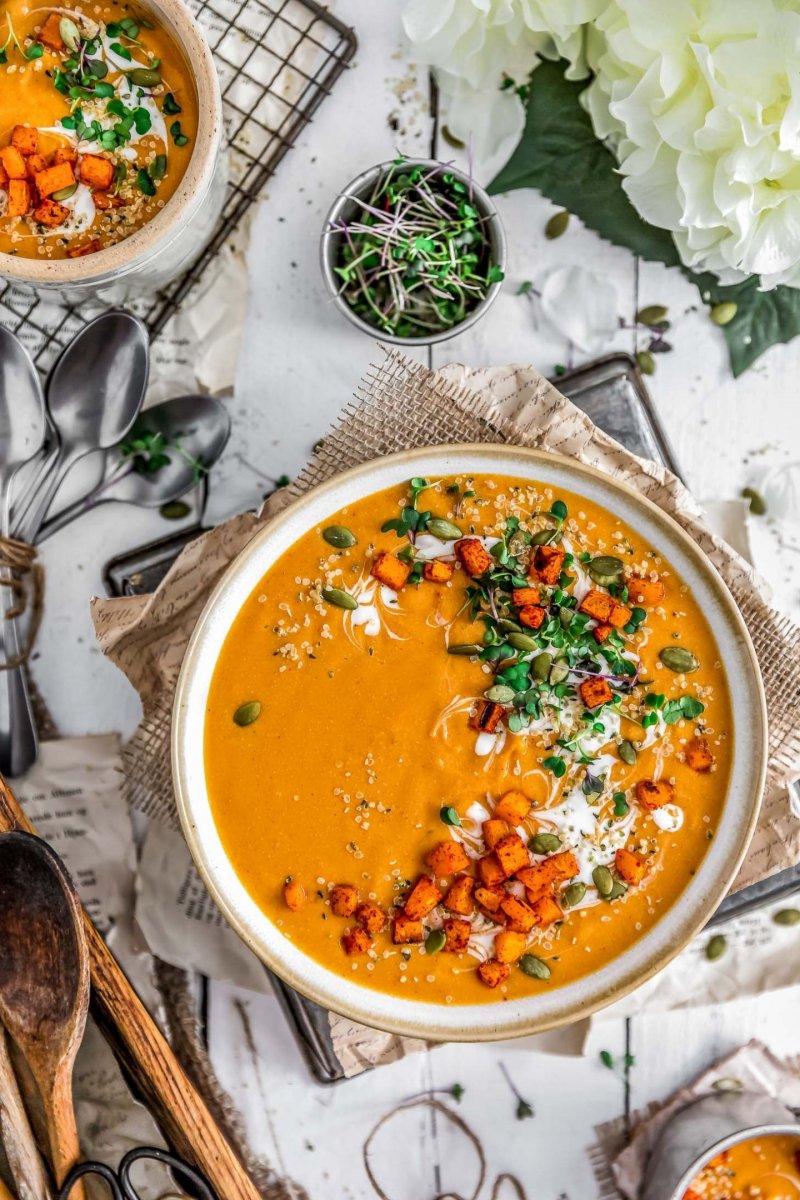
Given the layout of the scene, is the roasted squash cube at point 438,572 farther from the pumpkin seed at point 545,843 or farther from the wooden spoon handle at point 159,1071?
the wooden spoon handle at point 159,1071

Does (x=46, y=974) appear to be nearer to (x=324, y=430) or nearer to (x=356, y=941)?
(x=356, y=941)

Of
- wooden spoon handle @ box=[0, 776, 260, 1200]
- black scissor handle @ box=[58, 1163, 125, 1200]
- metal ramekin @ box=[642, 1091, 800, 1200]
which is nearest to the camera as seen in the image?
black scissor handle @ box=[58, 1163, 125, 1200]

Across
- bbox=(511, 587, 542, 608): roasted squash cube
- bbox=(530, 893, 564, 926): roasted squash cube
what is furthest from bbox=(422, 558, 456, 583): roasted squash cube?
bbox=(530, 893, 564, 926): roasted squash cube

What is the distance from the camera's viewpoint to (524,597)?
70.7 inches

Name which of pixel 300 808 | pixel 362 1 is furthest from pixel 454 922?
pixel 362 1

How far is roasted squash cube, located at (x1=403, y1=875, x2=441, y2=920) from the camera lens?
1803mm

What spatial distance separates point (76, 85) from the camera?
6.35 ft

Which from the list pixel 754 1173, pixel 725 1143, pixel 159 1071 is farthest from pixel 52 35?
Answer: pixel 754 1173

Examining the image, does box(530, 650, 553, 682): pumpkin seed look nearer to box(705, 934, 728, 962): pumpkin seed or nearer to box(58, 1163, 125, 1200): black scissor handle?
box(705, 934, 728, 962): pumpkin seed

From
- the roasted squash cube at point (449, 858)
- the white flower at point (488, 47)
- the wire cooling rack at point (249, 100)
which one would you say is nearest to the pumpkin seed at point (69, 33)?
the wire cooling rack at point (249, 100)

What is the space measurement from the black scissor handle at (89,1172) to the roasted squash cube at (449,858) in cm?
72

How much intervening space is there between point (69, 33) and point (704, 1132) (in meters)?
2.39

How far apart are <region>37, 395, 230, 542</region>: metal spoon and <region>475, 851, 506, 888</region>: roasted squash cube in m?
0.97

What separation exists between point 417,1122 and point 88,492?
1.52 metres
